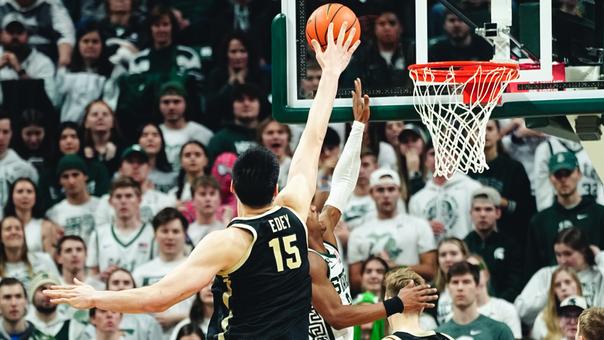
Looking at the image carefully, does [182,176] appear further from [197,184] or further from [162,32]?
[162,32]

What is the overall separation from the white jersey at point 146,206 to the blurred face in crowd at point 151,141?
40 cm

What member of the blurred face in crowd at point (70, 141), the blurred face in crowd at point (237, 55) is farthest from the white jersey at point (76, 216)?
the blurred face in crowd at point (237, 55)

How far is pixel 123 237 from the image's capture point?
1070 cm

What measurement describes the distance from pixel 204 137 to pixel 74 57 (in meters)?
1.68

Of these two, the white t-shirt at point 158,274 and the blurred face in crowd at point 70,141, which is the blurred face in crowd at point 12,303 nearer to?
the white t-shirt at point 158,274

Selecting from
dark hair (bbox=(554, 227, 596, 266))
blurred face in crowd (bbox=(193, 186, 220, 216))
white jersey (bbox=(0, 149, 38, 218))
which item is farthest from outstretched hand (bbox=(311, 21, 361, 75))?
white jersey (bbox=(0, 149, 38, 218))

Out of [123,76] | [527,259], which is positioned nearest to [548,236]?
[527,259]

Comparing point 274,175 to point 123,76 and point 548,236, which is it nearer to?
point 548,236

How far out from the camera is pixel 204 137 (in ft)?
37.6

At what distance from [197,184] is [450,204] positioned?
6.97 ft

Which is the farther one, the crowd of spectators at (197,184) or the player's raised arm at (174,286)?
the crowd of spectators at (197,184)

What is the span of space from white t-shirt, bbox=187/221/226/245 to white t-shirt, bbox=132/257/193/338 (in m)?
0.30

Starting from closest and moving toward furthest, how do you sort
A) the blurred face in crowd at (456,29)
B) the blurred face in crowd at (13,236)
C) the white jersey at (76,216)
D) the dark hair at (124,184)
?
the blurred face in crowd at (13,236)
the dark hair at (124,184)
the white jersey at (76,216)
the blurred face in crowd at (456,29)

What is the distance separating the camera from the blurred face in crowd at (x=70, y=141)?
11477mm
